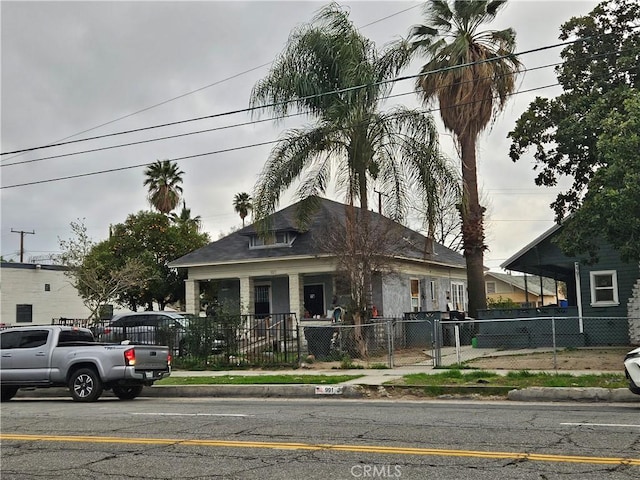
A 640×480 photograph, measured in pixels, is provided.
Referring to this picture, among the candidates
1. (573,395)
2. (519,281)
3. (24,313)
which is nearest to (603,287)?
(573,395)

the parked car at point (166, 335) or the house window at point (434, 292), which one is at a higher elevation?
the house window at point (434, 292)

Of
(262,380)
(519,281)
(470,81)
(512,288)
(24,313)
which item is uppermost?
(470,81)

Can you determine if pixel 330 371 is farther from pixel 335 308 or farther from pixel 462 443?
pixel 462 443

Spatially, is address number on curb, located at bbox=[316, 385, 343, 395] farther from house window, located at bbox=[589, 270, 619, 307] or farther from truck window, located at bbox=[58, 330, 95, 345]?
house window, located at bbox=[589, 270, 619, 307]

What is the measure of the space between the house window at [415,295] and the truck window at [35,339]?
1978cm

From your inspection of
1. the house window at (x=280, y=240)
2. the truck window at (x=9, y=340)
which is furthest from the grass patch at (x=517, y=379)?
the house window at (x=280, y=240)

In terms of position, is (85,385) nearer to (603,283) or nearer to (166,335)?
(166,335)

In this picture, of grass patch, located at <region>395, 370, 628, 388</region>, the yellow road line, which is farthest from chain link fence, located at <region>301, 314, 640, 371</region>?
the yellow road line

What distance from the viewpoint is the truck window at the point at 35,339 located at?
16.8m

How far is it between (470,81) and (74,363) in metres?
17.9

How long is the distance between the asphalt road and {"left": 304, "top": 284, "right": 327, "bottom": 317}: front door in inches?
735

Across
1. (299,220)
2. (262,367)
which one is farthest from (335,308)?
(262,367)

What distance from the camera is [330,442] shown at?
9453 mm

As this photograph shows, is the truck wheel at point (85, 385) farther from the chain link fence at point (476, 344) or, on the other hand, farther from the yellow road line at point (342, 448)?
the chain link fence at point (476, 344)
